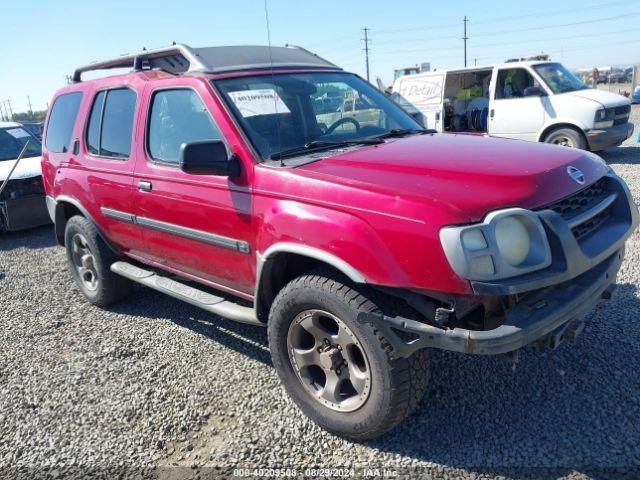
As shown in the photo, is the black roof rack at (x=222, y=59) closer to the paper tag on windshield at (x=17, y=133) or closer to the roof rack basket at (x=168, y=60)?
the roof rack basket at (x=168, y=60)

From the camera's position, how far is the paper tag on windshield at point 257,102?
3.36 meters

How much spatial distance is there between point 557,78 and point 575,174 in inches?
336

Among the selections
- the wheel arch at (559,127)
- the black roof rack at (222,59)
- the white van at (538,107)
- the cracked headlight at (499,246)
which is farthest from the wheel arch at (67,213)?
the wheel arch at (559,127)

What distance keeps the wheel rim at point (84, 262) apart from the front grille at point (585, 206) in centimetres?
402

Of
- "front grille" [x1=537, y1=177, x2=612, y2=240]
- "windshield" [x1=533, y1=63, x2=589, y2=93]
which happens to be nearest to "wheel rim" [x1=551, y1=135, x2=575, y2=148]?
"windshield" [x1=533, y1=63, x2=589, y2=93]

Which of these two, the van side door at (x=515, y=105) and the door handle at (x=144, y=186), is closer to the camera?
the door handle at (x=144, y=186)

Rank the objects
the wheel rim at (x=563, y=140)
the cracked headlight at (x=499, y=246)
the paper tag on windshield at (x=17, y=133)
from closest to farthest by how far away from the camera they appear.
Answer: the cracked headlight at (x=499, y=246)
the paper tag on windshield at (x=17, y=133)
the wheel rim at (x=563, y=140)

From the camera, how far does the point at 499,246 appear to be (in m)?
2.29

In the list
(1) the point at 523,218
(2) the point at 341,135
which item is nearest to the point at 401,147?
(2) the point at 341,135

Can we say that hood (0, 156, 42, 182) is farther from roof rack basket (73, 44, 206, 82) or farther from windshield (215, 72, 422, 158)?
windshield (215, 72, 422, 158)

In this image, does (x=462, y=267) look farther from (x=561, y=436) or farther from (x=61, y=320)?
(x=61, y=320)

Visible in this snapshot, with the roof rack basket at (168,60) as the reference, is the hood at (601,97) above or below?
below

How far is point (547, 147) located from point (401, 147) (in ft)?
2.95

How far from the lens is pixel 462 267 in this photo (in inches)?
88.0
